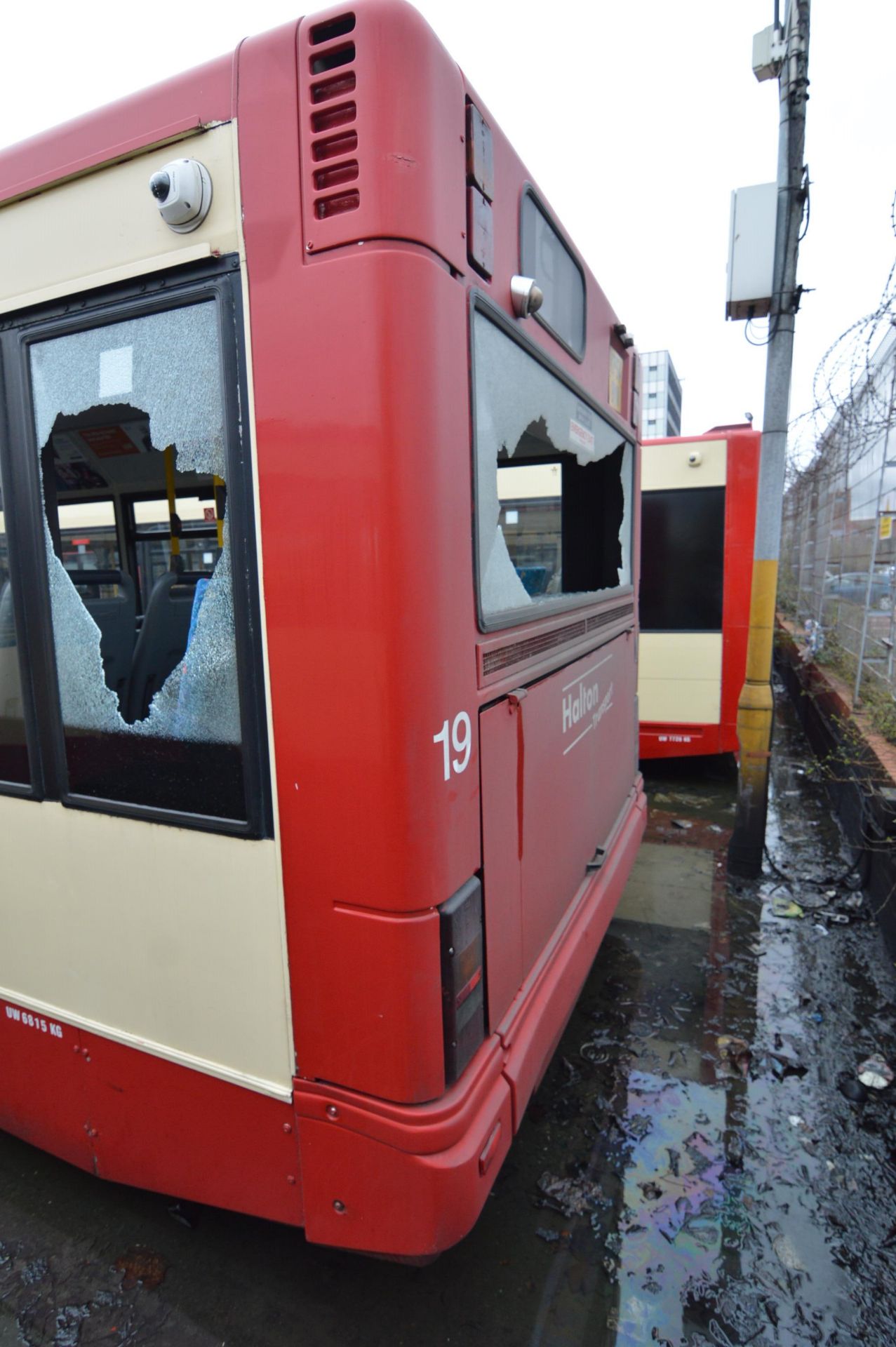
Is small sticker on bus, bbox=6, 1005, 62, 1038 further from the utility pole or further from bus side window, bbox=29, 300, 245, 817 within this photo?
the utility pole

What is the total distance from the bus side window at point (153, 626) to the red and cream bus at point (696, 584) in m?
4.63

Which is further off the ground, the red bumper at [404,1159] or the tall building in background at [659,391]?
the tall building in background at [659,391]

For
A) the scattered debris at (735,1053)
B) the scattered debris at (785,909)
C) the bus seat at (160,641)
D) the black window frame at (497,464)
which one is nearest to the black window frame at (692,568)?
the scattered debris at (785,909)

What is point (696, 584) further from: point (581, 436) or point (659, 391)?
point (659, 391)

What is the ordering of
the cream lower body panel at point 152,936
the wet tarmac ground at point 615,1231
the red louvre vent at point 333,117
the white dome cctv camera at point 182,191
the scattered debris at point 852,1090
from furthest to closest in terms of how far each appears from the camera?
1. the scattered debris at point 852,1090
2. the wet tarmac ground at point 615,1231
3. the cream lower body panel at point 152,936
4. the white dome cctv camera at point 182,191
5. the red louvre vent at point 333,117

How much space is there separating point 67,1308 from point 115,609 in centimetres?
199

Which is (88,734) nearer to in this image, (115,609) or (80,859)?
(80,859)

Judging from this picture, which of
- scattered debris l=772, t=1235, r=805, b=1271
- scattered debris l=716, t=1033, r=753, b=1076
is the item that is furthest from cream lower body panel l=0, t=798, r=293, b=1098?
scattered debris l=716, t=1033, r=753, b=1076

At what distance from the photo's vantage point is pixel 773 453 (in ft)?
15.0

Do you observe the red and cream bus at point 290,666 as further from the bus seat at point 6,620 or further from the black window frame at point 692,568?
the black window frame at point 692,568

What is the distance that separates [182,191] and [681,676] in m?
5.64

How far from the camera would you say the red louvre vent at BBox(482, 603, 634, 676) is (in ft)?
6.24

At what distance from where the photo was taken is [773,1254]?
7.28 feet

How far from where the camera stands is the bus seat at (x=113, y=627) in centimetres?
210
